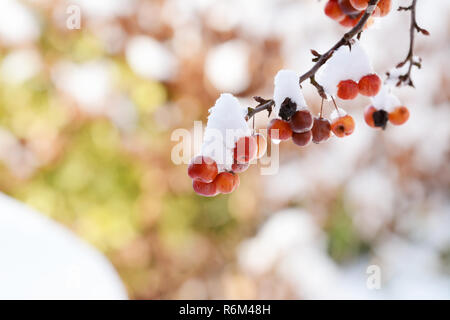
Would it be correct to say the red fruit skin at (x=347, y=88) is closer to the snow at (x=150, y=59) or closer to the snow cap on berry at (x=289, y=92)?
the snow cap on berry at (x=289, y=92)

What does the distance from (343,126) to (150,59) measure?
172cm

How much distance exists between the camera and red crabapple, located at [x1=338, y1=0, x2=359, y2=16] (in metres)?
0.69

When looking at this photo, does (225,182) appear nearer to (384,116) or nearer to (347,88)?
(347,88)

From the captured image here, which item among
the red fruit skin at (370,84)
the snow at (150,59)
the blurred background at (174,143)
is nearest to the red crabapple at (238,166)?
the red fruit skin at (370,84)

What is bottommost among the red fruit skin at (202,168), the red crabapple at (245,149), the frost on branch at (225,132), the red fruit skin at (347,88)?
the red fruit skin at (202,168)

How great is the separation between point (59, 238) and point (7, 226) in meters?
0.14

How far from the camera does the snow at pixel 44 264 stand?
40.8 inches

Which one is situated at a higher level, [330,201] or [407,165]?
[407,165]

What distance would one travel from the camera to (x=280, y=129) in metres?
0.58

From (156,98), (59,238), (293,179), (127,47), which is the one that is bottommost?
(59,238)

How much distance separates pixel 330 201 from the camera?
2662 mm

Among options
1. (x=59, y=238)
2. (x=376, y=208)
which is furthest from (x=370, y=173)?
(x=59, y=238)

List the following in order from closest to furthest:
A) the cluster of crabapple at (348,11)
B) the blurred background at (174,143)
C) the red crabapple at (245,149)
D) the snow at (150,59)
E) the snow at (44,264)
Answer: the red crabapple at (245,149), the cluster of crabapple at (348,11), the snow at (44,264), the blurred background at (174,143), the snow at (150,59)
